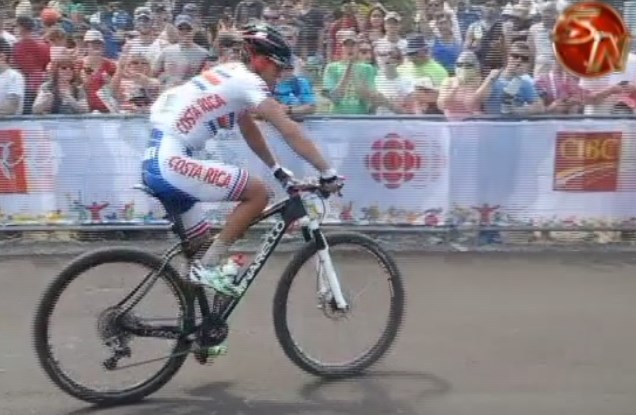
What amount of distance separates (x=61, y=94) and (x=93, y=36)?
1.86ft

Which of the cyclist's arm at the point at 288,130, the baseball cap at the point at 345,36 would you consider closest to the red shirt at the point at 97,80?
the baseball cap at the point at 345,36

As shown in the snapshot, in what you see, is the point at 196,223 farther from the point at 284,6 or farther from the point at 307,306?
the point at 284,6

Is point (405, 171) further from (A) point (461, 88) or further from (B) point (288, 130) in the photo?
(B) point (288, 130)

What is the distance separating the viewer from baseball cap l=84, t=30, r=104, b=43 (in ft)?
28.1

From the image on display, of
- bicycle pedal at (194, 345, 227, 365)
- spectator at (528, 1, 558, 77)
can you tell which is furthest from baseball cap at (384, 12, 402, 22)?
bicycle pedal at (194, 345, 227, 365)

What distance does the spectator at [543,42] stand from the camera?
8.52 metres

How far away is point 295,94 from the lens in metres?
8.41

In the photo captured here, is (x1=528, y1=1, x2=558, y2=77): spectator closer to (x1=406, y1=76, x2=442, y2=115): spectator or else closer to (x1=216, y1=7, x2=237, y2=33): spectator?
(x1=406, y1=76, x2=442, y2=115): spectator

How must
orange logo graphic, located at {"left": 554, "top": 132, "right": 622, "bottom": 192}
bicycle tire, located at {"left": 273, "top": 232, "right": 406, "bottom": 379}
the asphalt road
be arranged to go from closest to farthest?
the asphalt road → bicycle tire, located at {"left": 273, "top": 232, "right": 406, "bottom": 379} → orange logo graphic, located at {"left": 554, "top": 132, "right": 622, "bottom": 192}

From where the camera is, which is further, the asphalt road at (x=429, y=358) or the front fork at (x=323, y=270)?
the front fork at (x=323, y=270)

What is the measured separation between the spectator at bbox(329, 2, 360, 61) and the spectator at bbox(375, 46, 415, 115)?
38cm

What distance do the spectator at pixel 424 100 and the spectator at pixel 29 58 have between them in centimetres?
305

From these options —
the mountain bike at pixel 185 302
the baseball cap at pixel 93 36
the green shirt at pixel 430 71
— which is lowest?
the mountain bike at pixel 185 302

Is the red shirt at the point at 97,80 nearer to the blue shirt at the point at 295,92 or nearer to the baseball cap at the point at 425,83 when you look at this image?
the blue shirt at the point at 295,92
